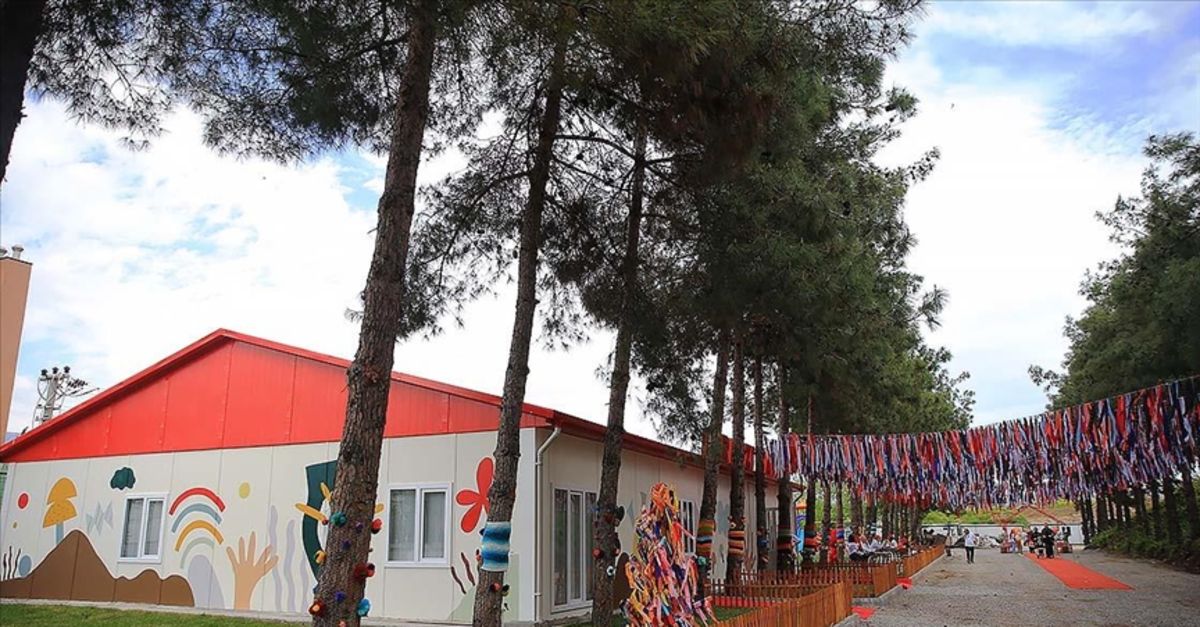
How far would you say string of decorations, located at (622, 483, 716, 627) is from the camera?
6762 mm

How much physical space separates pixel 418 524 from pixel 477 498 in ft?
3.63

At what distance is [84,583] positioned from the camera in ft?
49.6

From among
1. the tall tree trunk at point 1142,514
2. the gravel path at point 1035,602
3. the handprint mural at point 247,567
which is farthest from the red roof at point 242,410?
the tall tree trunk at point 1142,514

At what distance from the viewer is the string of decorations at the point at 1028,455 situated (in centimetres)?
1113

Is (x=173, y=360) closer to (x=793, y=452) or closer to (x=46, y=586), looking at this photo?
(x=46, y=586)

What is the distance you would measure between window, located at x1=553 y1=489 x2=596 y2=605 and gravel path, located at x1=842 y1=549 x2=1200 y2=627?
394 cm

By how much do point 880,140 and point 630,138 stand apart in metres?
6.53

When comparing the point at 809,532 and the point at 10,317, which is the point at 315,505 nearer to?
the point at 10,317

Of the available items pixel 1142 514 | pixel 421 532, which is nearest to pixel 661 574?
pixel 421 532

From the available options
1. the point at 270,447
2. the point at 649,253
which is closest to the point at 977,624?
the point at 649,253

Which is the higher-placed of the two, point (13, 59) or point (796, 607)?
point (13, 59)

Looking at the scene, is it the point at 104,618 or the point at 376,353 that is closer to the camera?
the point at 376,353

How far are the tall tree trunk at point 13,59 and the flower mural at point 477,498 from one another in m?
9.50

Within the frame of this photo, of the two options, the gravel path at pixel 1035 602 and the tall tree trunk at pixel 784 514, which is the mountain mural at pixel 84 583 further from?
the tall tree trunk at pixel 784 514
